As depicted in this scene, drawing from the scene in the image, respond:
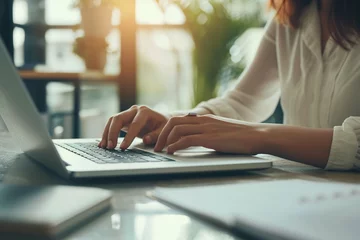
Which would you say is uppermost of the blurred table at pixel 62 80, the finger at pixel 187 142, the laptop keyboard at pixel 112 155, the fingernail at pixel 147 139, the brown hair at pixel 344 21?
the brown hair at pixel 344 21

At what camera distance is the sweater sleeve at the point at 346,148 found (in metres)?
0.78

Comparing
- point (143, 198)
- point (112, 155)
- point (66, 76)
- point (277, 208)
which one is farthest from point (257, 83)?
point (66, 76)

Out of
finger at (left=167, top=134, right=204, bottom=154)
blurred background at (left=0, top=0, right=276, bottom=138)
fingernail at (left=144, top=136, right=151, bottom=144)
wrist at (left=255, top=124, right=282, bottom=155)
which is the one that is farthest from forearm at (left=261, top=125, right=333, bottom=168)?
blurred background at (left=0, top=0, right=276, bottom=138)

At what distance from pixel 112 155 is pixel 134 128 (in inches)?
6.0

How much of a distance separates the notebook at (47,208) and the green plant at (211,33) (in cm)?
237

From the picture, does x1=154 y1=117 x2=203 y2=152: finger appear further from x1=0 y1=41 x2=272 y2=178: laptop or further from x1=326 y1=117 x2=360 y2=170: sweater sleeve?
x1=326 y1=117 x2=360 y2=170: sweater sleeve

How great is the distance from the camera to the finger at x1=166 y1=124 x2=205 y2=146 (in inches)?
32.1

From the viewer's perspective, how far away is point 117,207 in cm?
48

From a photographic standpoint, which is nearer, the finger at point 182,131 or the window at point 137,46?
the finger at point 182,131

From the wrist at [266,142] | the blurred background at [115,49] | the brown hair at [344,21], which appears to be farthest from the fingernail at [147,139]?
the blurred background at [115,49]

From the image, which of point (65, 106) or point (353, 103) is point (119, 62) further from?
point (353, 103)

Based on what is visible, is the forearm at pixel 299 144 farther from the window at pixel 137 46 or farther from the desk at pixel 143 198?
the window at pixel 137 46

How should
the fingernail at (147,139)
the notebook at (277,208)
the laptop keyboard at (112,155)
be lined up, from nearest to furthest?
the notebook at (277,208) → the laptop keyboard at (112,155) → the fingernail at (147,139)

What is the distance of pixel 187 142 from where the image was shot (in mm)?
782
